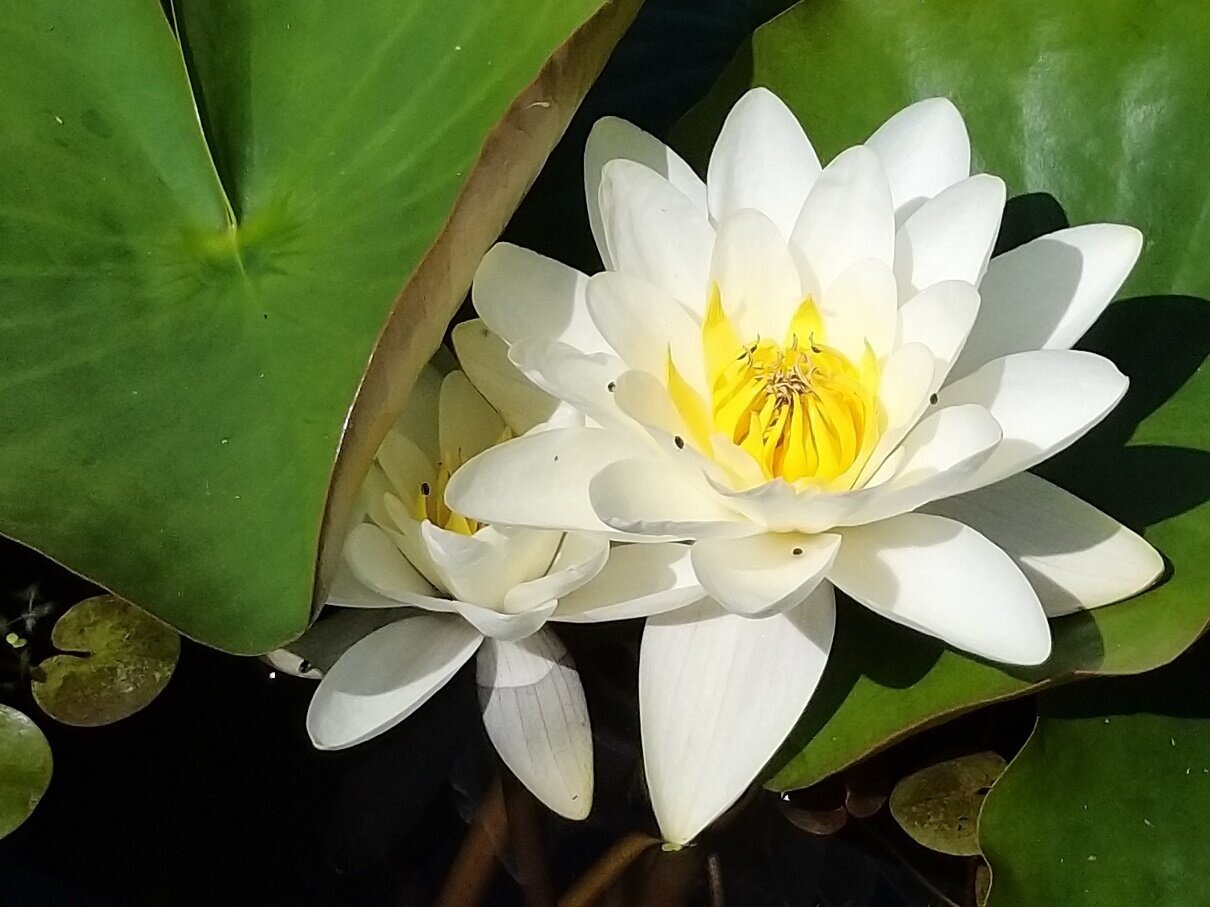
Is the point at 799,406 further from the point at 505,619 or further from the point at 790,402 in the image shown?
the point at 505,619

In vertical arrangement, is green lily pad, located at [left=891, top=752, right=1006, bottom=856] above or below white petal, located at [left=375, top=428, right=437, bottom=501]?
below

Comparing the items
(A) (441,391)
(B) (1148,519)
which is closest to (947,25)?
(B) (1148,519)

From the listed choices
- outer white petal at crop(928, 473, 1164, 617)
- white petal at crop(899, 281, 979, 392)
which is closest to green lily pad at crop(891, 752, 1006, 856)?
outer white petal at crop(928, 473, 1164, 617)

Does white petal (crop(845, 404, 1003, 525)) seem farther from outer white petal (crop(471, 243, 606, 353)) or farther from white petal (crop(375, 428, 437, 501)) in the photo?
white petal (crop(375, 428, 437, 501))

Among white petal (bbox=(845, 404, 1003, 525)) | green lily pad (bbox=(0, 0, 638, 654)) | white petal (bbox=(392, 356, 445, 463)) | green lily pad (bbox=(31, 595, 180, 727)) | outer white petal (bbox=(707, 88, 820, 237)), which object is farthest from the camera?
green lily pad (bbox=(31, 595, 180, 727))

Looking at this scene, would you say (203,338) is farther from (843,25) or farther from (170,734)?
(843,25)

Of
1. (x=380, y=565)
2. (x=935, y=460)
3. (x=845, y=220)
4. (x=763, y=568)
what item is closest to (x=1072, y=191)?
(x=845, y=220)
